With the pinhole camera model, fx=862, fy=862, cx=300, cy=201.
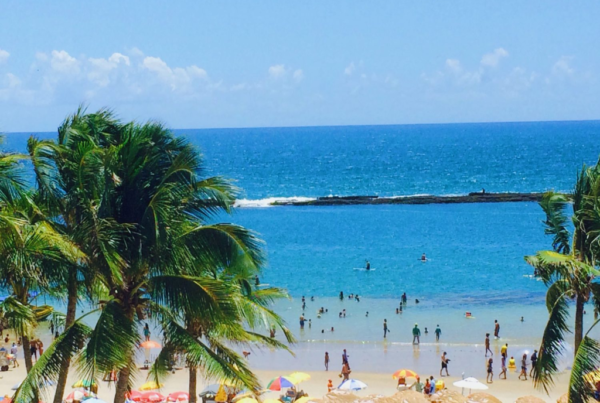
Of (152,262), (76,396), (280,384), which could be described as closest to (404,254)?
(280,384)

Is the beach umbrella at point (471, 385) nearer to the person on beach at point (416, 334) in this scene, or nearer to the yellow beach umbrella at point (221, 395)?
the yellow beach umbrella at point (221, 395)

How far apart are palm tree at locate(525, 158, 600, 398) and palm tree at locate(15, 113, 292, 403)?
3971 mm

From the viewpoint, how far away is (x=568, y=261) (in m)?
11.7

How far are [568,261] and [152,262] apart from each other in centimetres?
565

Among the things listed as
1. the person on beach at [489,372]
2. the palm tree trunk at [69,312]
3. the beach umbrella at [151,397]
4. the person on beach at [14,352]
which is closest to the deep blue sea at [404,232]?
the palm tree trunk at [69,312]

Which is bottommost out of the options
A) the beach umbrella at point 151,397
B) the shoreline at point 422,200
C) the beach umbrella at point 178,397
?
the beach umbrella at point 178,397

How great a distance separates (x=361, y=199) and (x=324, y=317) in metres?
51.0

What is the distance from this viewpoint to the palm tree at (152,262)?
11016 millimetres

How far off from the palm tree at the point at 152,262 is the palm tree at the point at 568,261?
Result: 3971 millimetres

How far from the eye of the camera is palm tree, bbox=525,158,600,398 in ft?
37.8

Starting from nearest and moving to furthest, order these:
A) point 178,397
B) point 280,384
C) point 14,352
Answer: point 178,397
point 280,384
point 14,352

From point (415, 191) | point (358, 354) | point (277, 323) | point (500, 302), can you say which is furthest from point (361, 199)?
point (277, 323)

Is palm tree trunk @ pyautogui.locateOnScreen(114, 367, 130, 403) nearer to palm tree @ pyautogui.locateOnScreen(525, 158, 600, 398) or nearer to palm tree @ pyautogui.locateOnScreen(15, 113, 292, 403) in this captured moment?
palm tree @ pyautogui.locateOnScreen(15, 113, 292, 403)

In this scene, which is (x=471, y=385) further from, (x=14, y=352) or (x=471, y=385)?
(x=14, y=352)
